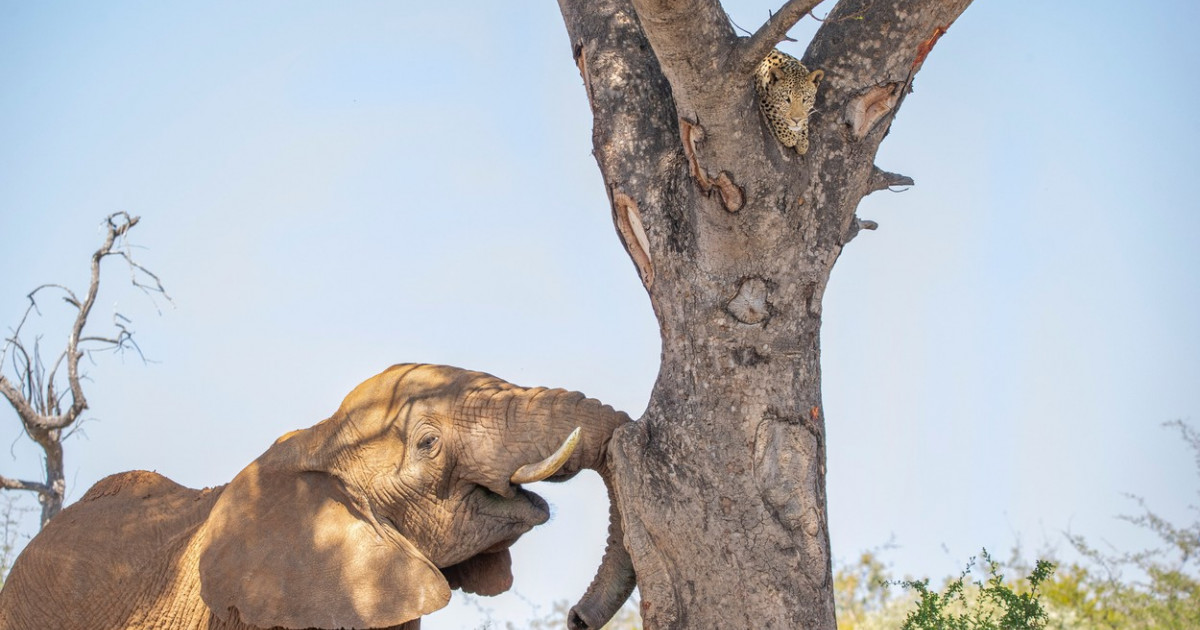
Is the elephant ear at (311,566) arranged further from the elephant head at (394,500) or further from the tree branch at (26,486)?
the tree branch at (26,486)

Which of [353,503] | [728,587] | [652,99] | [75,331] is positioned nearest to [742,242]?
[652,99]

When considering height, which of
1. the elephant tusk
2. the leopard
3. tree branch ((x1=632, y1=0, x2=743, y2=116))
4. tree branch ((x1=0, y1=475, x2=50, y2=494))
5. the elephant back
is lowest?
the elephant back

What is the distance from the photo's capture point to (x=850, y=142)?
5.38 metres

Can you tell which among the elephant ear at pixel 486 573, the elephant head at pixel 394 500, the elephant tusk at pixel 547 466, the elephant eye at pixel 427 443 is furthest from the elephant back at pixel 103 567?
the elephant tusk at pixel 547 466

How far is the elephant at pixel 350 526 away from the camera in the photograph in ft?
17.9

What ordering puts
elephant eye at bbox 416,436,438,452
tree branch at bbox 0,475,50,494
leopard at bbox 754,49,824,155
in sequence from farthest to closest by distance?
tree branch at bbox 0,475,50,494, elephant eye at bbox 416,436,438,452, leopard at bbox 754,49,824,155

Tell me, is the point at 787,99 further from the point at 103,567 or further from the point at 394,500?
the point at 103,567

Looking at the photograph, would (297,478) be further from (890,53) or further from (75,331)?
(75,331)

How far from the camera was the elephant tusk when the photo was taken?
5.30 metres

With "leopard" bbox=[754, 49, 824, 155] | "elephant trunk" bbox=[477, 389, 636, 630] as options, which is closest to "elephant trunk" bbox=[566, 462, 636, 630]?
"elephant trunk" bbox=[477, 389, 636, 630]

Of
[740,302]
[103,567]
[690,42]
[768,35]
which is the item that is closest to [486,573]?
[103,567]

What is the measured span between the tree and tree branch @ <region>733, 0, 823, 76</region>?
0.01m

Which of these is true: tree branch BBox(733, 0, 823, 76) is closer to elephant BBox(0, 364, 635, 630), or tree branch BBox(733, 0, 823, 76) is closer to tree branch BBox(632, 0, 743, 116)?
tree branch BBox(632, 0, 743, 116)

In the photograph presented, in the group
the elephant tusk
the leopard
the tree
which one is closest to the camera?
the tree
